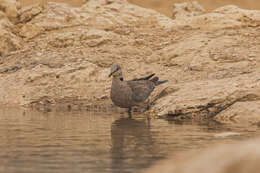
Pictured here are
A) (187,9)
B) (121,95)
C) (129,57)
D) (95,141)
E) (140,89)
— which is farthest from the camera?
(187,9)

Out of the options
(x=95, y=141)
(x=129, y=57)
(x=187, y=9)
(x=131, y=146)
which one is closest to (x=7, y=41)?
(x=129, y=57)

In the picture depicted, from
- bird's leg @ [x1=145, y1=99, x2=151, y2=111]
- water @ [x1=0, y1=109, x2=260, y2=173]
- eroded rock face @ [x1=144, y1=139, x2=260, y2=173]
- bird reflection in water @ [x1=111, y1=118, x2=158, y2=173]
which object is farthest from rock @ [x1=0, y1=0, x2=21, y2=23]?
eroded rock face @ [x1=144, y1=139, x2=260, y2=173]

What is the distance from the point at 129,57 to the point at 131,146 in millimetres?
9733

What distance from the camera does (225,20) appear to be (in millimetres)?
16594

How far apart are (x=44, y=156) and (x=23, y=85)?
9.26 metres

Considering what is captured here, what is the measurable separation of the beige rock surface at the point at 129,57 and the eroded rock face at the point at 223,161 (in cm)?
693

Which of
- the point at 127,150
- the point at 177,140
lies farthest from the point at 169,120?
the point at 127,150

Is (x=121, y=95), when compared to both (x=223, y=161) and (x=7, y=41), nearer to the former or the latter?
(x=7, y=41)

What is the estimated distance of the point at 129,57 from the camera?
15.3m

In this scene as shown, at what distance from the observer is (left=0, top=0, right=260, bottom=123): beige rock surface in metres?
10.1

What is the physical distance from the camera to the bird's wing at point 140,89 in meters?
10.7

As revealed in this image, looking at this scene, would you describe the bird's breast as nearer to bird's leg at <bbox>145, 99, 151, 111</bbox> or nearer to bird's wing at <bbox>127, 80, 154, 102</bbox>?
bird's wing at <bbox>127, 80, 154, 102</bbox>

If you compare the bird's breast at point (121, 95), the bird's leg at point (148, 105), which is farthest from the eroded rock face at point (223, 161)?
the bird's leg at point (148, 105)

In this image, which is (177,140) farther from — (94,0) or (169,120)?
(94,0)
